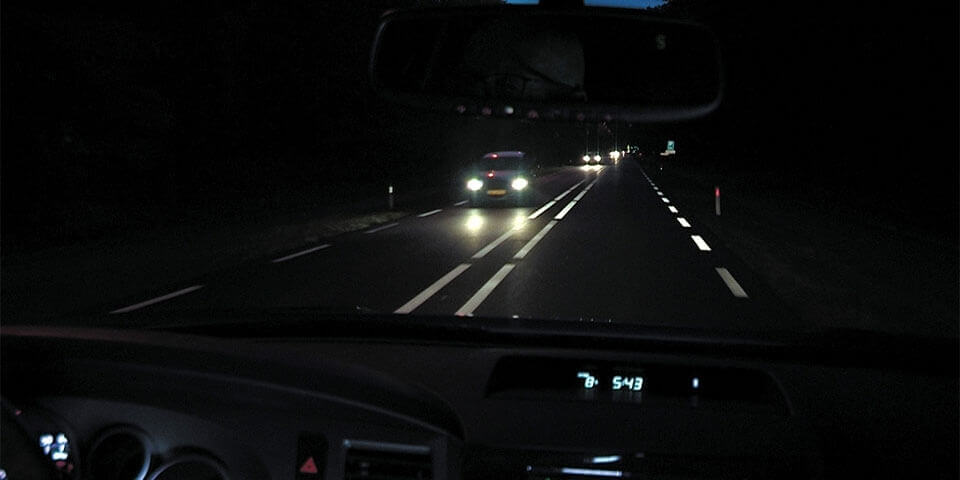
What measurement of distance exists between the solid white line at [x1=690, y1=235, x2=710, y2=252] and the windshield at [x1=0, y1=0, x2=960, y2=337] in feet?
0.47

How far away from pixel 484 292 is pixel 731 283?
3.35 meters

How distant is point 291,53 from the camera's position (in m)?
39.1

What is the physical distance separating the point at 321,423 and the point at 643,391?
1211 mm

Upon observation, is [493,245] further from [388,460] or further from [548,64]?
[388,460]

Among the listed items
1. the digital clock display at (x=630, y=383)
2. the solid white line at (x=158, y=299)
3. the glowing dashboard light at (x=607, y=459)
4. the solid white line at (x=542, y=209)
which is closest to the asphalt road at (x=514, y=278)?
the solid white line at (x=158, y=299)

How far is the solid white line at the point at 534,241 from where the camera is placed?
15.1 m

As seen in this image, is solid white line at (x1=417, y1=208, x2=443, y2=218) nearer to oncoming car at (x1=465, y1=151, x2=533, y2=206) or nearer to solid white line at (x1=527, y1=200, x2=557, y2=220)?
oncoming car at (x1=465, y1=151, x2=533, y2=206)

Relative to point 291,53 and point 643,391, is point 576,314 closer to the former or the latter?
point 643,391

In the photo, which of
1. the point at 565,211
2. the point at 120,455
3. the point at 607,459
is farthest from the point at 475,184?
the point at 120,455

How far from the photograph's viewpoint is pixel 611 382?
119 inches

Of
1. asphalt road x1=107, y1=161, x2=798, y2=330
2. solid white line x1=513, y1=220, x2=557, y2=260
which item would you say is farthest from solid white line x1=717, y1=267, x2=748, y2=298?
solid white line x1=513, y1=220, x2=557, y2=260

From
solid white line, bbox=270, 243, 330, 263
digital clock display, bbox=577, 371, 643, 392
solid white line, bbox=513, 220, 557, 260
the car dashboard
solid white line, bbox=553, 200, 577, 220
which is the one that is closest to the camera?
the car dashboard

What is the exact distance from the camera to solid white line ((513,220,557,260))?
49.5 feet

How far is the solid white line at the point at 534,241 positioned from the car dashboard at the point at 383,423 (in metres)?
11.9
